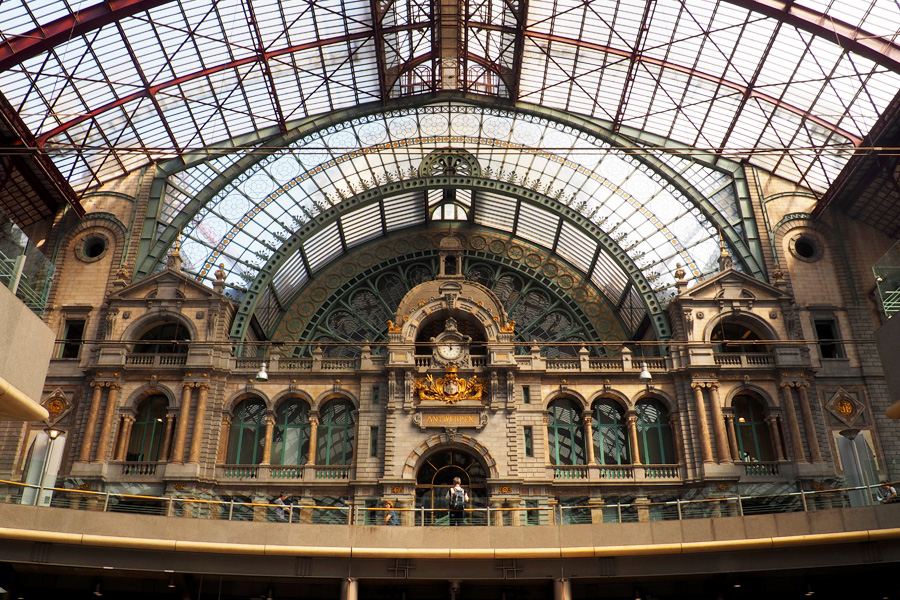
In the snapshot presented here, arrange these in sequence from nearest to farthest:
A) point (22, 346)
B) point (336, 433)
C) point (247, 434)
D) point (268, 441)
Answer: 1. point (22, 346)
2. point (268, 441)
3. point (247, 434)
4. point (336, 433)

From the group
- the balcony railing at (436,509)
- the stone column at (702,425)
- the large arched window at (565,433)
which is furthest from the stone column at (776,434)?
the balcony railing at (436,509)

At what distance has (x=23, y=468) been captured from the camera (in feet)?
141

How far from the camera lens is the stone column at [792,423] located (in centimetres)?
4397

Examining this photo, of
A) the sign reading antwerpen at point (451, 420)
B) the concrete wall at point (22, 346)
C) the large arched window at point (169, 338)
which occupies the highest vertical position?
the large arched window at point (169, 338)

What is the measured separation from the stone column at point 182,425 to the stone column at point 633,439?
80.7 feet

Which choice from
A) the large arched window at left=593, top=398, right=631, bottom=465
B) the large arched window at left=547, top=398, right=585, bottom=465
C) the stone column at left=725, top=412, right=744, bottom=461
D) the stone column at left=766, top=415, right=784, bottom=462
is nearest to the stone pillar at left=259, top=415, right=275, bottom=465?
the large arched window at left=547, top=398, right=585, bottom=465

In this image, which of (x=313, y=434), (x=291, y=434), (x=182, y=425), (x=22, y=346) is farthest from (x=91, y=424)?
(x=22, y=346)

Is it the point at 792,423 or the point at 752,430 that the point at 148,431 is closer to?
the point at 752,430

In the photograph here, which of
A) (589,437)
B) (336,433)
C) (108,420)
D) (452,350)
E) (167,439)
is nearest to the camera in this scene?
(108,420)

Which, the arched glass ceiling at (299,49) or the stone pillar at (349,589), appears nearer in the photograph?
the stone pillar at (349,589)

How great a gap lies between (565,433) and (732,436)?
9.20 metres

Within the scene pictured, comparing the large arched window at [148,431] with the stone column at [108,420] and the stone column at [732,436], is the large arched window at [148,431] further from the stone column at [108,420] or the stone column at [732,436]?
the stone column at [732,436]

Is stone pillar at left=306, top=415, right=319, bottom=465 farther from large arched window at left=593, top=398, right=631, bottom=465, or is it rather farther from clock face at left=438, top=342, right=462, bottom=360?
large arched window at left=593, top=398, right=631, bottom=465

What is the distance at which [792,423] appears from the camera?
44.9 metres
